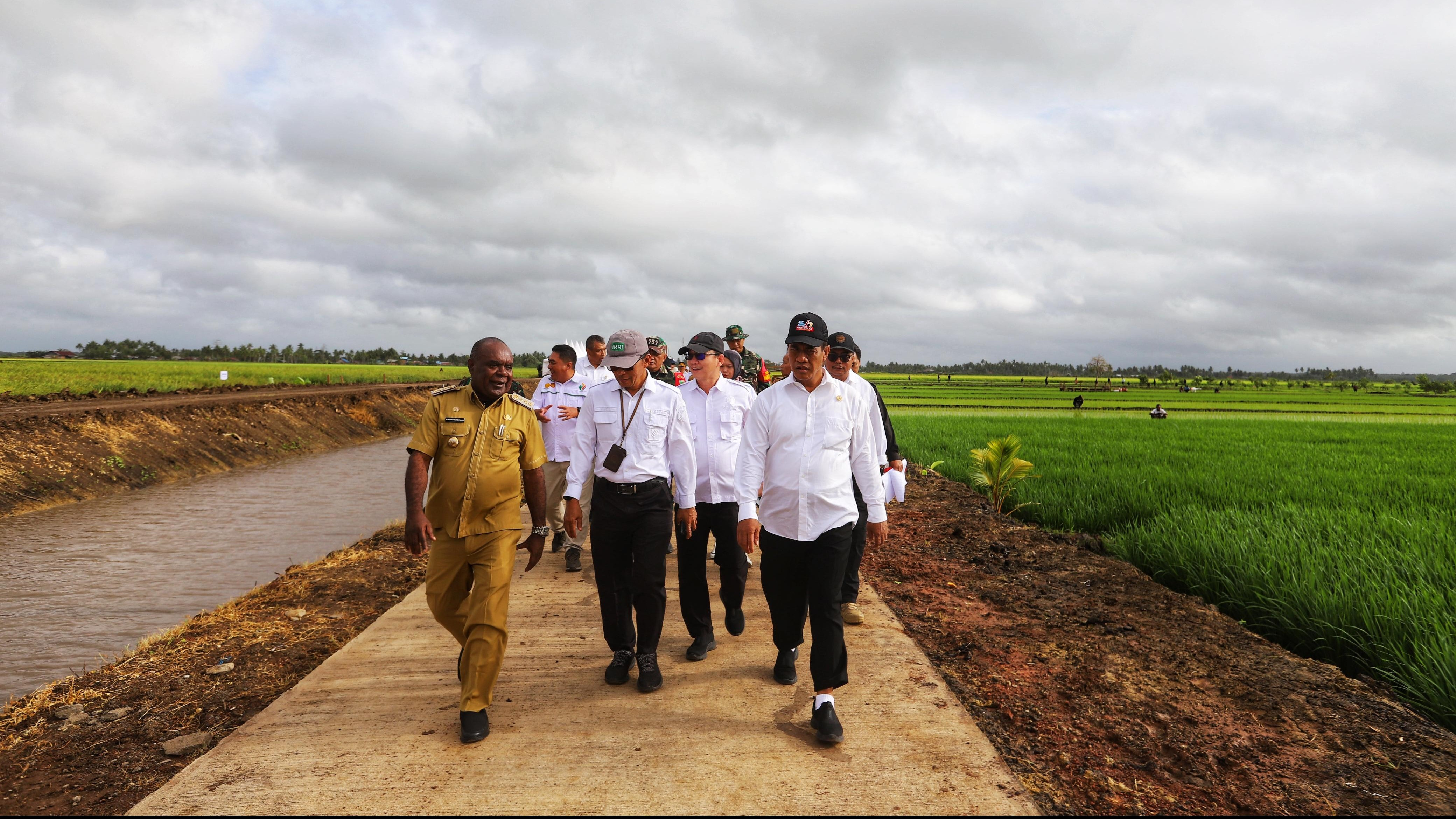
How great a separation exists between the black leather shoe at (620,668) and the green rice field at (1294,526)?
4.16 metres

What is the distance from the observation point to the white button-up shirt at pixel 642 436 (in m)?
4.26

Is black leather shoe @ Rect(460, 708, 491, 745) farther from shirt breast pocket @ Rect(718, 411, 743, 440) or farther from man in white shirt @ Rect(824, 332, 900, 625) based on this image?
man in white shirt @ Rect(824, 332, 900, 625)

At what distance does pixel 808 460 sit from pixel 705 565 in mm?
1659

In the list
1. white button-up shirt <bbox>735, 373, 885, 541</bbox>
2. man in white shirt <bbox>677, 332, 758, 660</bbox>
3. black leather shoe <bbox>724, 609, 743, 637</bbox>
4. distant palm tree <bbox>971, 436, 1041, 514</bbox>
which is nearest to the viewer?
white button-up shirt <bbox>735, 373, 885, 541</bbox>

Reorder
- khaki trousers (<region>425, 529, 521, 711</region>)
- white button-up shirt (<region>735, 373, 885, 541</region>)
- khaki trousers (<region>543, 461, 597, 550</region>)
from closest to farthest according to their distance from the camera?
khaki trousers (<region>425, 529, 521, 711</region>), white button-up shirt (<region>735, 373, 885, 541</region>), khaki trousers (<region>543, 461, 597, 550</region>)

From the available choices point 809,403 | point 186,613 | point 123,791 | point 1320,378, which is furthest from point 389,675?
point 1320,378

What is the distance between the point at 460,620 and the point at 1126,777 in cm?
324

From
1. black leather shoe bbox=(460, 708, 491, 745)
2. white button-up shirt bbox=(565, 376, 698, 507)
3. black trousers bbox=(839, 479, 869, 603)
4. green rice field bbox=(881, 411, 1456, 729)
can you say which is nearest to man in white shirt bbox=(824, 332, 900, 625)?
black trousers bbox=(839, 479, 869, 603)

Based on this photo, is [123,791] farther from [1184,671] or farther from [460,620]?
[1184,671]

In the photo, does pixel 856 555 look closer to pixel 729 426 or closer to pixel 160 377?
pixel 729 426

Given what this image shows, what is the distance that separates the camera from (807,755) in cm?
A: 332

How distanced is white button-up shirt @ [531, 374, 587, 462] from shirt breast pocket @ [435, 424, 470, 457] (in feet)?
11.0

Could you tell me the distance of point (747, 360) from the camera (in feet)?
28.9

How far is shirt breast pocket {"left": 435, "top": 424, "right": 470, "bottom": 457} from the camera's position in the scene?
366 centimetres
